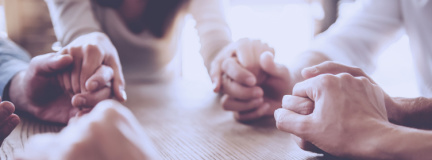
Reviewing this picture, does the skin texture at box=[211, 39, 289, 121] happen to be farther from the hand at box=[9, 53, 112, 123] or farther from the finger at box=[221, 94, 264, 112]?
the hand at box=[9, 53, 112, 123]

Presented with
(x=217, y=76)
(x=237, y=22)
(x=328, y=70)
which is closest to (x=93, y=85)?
(x=217, y=76)

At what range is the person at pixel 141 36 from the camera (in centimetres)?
53

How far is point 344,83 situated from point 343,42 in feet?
1.41

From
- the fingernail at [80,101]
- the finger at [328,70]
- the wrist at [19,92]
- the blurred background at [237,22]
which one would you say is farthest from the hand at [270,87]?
the blurred background at [237,22]

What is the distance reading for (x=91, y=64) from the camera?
0.47 m

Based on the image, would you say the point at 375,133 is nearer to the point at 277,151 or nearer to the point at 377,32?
the point at 277,151

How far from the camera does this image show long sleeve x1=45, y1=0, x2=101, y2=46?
726 millimetres

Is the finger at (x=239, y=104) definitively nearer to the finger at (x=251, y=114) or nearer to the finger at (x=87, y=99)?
the finger at (x=251, y=114)

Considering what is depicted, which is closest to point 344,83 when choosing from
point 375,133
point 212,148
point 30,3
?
point 375,133

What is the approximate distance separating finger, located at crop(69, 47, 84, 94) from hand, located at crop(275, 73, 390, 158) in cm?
33

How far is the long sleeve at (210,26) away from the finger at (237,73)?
21 cm

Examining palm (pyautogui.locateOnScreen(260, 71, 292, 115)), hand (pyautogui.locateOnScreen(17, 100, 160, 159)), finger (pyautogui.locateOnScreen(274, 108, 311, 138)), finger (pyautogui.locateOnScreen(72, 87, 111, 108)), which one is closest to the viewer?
hand (pyautogui.locateOnScreen(17, 100, 160, 159))

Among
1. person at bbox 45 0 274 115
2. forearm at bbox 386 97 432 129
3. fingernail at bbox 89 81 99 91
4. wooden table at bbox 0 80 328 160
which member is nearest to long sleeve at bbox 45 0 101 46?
person at bbox 45 0 274 115

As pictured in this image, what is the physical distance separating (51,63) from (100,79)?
82mm
